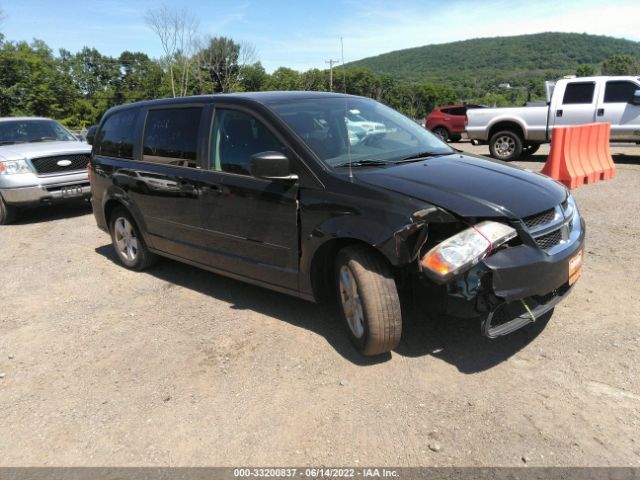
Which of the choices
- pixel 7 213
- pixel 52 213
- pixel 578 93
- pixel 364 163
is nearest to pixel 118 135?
pixel 364 163

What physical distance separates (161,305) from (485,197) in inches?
118

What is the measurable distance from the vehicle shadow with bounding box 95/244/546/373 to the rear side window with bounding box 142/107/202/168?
4.17 ft

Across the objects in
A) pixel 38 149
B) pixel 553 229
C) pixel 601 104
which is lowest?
pixel 553 229

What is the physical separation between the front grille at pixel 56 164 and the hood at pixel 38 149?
7 centimetres

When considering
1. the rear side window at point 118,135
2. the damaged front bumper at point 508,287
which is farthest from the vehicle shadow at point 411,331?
the rear side window at point 118,135

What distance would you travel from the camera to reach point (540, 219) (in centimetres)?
315

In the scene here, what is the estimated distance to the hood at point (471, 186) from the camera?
9.82ft

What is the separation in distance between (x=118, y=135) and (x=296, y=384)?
357cm

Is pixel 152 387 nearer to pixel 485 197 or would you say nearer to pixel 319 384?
pixel 319 384

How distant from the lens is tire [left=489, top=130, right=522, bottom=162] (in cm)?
1283

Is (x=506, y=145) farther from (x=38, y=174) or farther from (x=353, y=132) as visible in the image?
(x=38, y=174)

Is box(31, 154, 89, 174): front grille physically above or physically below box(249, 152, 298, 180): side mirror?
below

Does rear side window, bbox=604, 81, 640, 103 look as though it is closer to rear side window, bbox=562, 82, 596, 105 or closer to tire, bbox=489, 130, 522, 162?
rear side window, bbox=562, 82, 596, 105

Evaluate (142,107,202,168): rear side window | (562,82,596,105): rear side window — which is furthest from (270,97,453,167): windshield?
(562,82,596,105): rear side window
